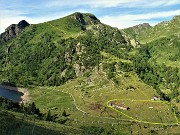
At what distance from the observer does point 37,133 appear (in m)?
112

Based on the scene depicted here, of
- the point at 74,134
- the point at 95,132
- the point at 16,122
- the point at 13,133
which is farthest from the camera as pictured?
the point at 95,132

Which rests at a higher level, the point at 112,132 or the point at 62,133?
the point at 62,133

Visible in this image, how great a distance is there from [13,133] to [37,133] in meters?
9.06

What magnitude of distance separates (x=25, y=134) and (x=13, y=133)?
162 inches

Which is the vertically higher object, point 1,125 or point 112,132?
point 1,125

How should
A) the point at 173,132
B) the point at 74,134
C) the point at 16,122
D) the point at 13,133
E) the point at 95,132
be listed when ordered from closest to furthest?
the point at 13,133 → the point at 16,122 → the point at 74,134 → the point at 95,132 → the point at 173,132

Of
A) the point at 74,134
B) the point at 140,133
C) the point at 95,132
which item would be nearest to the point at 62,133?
the point at 74,134

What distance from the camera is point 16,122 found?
118 meters

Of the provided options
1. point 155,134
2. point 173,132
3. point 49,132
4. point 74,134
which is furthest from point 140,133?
point 49,132

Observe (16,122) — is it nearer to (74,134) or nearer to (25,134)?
(25,134)

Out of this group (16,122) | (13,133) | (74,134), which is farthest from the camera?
(74,134)

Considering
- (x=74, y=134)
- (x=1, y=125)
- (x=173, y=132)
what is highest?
(x=1, y=125)

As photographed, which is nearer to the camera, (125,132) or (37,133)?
(37,133)

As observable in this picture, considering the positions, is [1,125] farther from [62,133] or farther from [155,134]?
[155,134]
